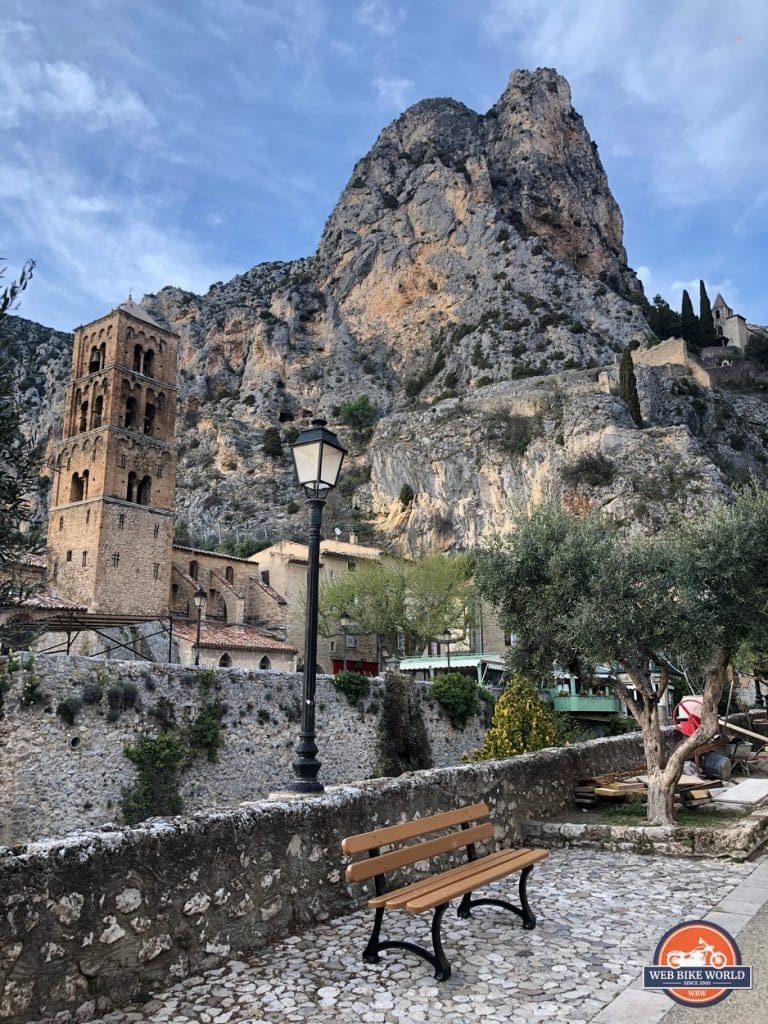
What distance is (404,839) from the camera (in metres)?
5.66

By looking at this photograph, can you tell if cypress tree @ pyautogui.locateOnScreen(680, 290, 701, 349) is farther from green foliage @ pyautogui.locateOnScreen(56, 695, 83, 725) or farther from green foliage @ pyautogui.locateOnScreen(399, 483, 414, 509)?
green foliage @ pyautogui.locateOnScreen(56, 695, 83, 725)

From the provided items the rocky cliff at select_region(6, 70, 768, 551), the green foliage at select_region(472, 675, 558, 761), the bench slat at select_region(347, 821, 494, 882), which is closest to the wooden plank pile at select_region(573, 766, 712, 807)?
the green foliage at select_region(472, 675, 558, 761)

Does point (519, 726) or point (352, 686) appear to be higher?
point (352, 686)

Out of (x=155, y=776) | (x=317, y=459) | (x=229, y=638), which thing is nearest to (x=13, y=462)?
(x=317, y=459)

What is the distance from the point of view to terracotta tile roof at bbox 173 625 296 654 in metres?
30.2

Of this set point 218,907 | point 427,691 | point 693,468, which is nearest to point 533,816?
point 218,907

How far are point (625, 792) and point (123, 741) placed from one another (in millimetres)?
11130

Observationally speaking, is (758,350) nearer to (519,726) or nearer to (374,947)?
(519,726)

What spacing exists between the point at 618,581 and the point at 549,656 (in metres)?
2.18

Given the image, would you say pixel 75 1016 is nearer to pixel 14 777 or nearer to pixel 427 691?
pixel 14 777

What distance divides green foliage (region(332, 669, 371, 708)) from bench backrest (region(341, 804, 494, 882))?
621 inches

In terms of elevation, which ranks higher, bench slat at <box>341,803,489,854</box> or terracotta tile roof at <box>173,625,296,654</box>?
terracotta tile roof at <box>173,625,296,654</box>

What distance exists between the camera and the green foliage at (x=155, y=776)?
54.0 feet

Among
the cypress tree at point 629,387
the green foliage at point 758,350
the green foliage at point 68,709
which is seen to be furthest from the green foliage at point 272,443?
the green foliage at point 68,709
